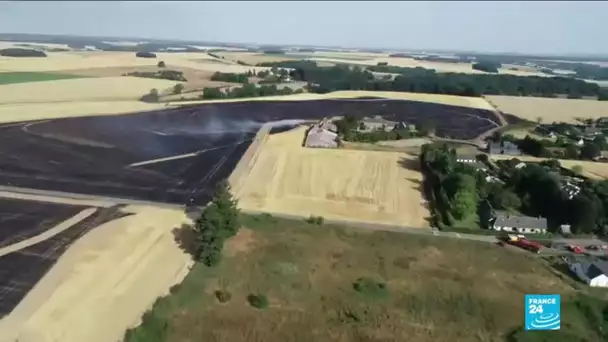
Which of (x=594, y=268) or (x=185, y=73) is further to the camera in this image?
(x=185, y=73)

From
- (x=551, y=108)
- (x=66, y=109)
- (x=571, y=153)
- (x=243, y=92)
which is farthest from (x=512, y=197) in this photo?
(x=243, y=92)

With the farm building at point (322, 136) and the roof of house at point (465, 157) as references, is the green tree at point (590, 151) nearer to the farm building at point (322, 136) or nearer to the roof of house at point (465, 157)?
the roof of house at point (465, 157)

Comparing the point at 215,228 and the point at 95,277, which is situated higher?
the point at 215,228

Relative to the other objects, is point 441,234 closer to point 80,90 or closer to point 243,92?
point 243,92

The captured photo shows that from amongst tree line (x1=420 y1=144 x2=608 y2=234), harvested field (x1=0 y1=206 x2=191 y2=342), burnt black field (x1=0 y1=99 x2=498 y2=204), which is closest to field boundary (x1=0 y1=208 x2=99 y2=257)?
harvested field (x1=0 y1=206 x2=191 y2=342)

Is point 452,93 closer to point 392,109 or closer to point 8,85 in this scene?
point 392,109
